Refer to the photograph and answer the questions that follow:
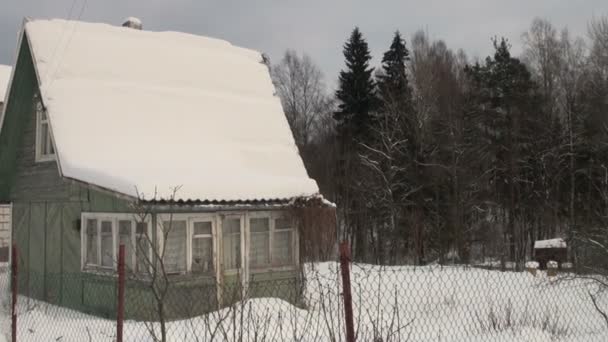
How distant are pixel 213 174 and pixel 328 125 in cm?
2967

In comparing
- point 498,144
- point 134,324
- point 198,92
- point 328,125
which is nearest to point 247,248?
point 134,324

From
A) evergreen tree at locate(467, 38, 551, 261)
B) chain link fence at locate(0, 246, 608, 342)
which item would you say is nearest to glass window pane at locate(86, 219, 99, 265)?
chain link fence at locate(0, 246, 608, 342)

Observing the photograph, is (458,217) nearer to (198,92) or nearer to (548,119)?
(548,119)

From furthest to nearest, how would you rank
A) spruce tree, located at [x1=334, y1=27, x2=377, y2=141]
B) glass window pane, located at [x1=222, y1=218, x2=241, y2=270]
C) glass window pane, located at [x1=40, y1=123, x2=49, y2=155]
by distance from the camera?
spruce tree, located at [x1=334, y1=27, x2=377, y2=141] → glass window pane, located at [x1=40, y1=123, x2=49, y2=155] → glass window pane, located at [x1=222, y1=218, x2=241, y2=270]

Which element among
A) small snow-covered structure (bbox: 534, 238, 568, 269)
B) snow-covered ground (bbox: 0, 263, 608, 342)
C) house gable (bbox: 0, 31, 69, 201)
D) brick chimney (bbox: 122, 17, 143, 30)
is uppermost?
brick chimney (bbox: 122, 17, 143, 30)

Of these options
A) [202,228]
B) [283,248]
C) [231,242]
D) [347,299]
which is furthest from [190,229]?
[347,299]

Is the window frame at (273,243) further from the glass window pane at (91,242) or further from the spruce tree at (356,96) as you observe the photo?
the spruce tree at (356,96)

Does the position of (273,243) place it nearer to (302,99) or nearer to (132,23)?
(132,23)

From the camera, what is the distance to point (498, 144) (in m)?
27.8

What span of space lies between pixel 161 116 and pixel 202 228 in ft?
11.7

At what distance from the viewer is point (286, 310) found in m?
9.99

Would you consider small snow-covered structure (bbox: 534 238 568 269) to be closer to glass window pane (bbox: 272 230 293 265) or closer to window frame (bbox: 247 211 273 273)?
glass window pane (bbox: 272 230 293 265)

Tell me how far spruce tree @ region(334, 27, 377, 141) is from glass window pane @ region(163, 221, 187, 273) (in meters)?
22.0

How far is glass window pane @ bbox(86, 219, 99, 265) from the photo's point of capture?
11398mm
